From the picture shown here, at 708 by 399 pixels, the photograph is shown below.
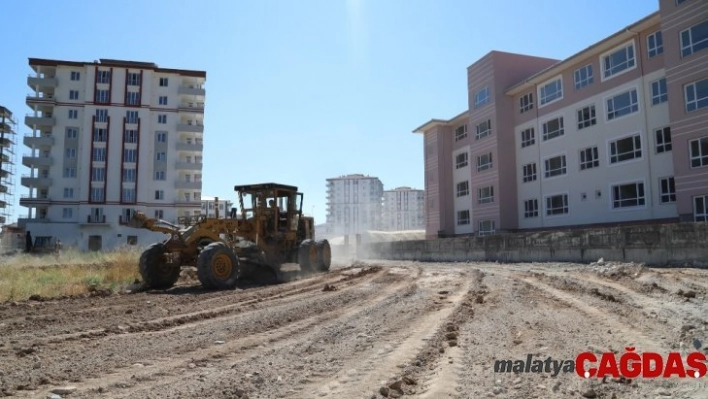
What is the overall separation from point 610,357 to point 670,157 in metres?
26.4

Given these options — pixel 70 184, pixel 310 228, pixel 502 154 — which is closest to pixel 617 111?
pixel 502 154

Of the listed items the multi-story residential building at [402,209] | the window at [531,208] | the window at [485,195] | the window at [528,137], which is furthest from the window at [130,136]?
the multi-story residential building at [402,209]

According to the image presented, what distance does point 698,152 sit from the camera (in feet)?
79.6

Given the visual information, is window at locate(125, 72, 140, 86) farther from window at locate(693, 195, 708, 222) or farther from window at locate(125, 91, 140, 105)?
window at locate(693, 195, 708, 222)

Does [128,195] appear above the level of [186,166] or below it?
below

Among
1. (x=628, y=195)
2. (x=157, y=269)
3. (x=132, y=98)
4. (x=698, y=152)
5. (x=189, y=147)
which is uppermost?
(x=132, y=98)

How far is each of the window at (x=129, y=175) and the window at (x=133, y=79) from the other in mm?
12389

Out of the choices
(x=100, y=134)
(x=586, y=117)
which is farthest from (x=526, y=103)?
(x=100, y=134)

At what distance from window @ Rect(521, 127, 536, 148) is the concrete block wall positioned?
12.9 metres

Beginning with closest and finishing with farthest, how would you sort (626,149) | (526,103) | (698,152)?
(698,152), (626,149), (526,103)

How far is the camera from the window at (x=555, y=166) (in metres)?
34.8

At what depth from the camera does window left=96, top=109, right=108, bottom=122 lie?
6600 centimetres

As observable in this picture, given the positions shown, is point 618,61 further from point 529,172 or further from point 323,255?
point 323,255

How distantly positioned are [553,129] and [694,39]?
12119mm
